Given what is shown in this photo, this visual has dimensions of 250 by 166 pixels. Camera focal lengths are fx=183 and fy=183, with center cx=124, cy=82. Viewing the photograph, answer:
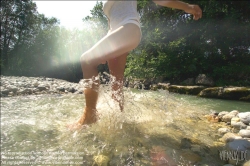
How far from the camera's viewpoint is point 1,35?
24734mm

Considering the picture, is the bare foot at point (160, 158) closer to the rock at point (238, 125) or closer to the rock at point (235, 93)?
the rock at point (238, 125)

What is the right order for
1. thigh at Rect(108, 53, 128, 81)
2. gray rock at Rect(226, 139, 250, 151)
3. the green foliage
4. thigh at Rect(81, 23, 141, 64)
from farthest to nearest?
the green foliage < thigh at Rect(108, 53, 128, 81) < thigh at Rect(81, 23, 141, 64) < gray rock at Rect(226, 139, 250, 151)

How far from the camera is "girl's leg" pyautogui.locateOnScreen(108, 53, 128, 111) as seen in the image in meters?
2.27

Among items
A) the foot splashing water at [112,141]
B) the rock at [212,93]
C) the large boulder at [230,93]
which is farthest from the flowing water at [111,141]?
the rock at [212,93]

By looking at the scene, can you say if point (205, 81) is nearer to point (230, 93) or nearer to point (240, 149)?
point (230, 93)

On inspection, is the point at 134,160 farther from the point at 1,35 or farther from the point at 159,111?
the point at 1,35

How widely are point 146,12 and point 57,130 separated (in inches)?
685

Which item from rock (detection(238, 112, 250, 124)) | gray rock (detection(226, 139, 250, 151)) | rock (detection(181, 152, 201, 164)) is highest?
rock (detection(238, 112, 250, 124))

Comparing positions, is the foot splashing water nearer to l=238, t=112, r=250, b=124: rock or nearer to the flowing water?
the flowing water

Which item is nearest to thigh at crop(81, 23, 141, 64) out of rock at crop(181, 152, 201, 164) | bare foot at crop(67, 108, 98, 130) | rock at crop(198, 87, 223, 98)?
bare foot at crop(67, 108, 98, 130)

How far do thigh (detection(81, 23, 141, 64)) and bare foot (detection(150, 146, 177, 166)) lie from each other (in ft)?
3.46

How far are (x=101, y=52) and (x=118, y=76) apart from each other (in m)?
0.57

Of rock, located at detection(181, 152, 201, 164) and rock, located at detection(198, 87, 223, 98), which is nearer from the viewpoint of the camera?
rock, located at detection(181, 152, 201, 164)

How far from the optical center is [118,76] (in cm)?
241
